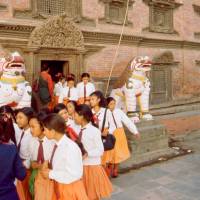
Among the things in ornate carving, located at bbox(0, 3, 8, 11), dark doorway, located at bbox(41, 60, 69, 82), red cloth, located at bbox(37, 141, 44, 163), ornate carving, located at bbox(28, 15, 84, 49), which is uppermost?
ornate carving, located at bbox(0, 3, 8, 11)

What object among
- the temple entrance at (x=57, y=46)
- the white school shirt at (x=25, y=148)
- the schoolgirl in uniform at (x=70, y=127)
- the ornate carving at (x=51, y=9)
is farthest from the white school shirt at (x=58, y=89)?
the white school shirt at (x=25, y=148)

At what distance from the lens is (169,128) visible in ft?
34.7

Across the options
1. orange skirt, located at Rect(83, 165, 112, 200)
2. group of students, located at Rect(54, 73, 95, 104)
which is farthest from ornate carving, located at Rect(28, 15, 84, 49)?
orange skirt, located at Rect(83, 165, 112, 200)

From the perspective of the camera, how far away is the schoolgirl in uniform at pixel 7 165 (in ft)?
10.4

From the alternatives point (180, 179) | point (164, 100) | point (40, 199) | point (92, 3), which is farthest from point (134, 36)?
point (40, 199)

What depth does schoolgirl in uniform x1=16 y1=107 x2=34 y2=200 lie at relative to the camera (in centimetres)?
420

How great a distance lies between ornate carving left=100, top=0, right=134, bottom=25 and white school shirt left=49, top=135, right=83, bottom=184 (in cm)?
834

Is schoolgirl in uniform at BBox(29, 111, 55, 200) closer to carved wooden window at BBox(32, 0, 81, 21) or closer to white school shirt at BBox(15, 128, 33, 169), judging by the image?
white school shirt at BBox(15, 128, 33, 169)

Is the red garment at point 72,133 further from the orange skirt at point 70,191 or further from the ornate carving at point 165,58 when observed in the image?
the ornate carving at point 165,58

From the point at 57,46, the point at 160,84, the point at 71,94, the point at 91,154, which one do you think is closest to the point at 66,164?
the point at 91,154

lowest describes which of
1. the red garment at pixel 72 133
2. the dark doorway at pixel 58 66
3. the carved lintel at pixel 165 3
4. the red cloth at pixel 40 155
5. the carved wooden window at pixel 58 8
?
the red cloth at pixel 40 155

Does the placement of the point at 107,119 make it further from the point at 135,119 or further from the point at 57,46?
the point at 57,46

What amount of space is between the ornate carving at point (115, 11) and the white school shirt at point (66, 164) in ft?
27.3

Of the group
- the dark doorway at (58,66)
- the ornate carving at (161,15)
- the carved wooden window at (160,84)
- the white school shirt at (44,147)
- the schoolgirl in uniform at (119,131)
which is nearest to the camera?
the white school shirt at (44,147)
